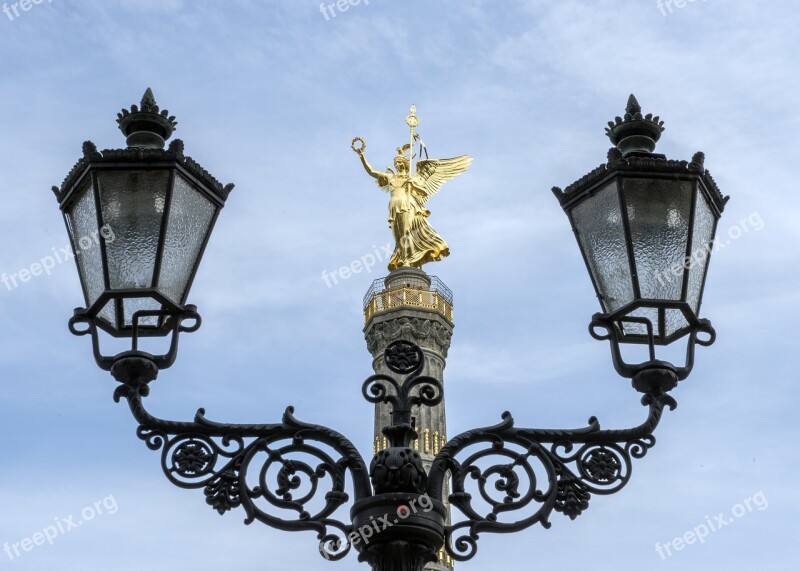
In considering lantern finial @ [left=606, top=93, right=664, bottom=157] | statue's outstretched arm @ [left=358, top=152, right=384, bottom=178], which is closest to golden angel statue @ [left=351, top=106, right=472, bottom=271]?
statue's outstretched arm @ [left=358, top=152, right=384, bottom=178]

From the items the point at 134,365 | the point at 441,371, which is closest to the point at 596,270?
the point at 134,365

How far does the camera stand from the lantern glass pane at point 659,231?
490cm

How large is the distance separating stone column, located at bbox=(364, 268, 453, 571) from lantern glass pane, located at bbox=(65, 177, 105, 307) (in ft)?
111

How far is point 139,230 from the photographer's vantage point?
15.8ft

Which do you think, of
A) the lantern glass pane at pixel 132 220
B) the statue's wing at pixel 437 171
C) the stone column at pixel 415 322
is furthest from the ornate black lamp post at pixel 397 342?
the statue's wing at pixel 437 171

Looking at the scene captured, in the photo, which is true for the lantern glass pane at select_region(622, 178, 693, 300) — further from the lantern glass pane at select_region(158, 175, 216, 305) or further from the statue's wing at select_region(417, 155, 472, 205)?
the statue's wing at select_region(417, 155, 472, 205)

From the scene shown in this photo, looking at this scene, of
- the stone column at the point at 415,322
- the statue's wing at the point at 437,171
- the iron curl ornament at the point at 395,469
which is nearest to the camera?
the iron curl ornament at the point at 395,469

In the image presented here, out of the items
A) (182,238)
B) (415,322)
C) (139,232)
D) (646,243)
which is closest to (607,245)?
(646,243)

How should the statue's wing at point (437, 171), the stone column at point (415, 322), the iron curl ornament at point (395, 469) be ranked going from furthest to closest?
the statue's wing at point (437, 171) < the stone column at point (415, 322) < the iron curl ornament at point (395, 469)

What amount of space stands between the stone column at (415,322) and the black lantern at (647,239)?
33715 mm

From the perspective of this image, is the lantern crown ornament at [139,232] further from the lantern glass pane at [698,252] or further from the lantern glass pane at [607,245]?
the lantern glass pane at [698,252]

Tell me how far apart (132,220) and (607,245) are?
5.13 feet

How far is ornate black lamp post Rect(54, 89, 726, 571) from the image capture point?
470 cm

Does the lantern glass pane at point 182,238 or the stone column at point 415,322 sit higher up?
the stone column at point 415,322
